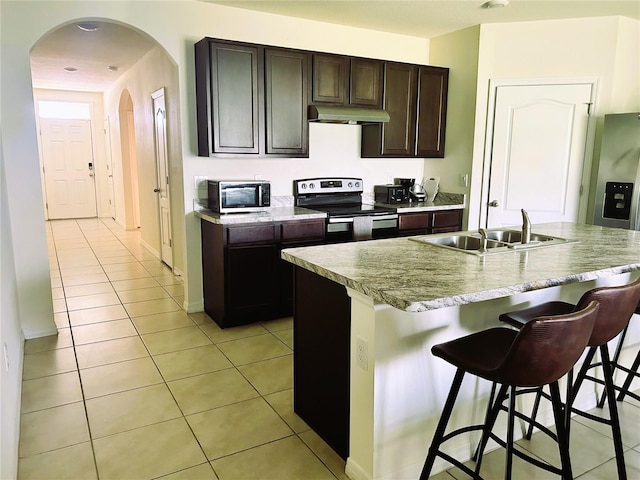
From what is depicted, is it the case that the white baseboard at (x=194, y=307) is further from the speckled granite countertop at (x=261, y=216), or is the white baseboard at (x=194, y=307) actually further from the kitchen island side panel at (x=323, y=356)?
the kitchen island side panel at (x=323, y=356)

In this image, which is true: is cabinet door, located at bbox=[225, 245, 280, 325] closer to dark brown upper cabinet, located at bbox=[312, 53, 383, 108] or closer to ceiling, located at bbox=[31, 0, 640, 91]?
dark brown upper cabinet, located at bbox=[312, 53, 383, 108]

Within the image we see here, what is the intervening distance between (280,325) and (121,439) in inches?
66.6

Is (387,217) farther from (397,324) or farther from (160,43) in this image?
(397,324)

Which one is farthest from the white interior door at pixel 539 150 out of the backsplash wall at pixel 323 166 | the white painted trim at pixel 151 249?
the white painted trim at pixel 151 249

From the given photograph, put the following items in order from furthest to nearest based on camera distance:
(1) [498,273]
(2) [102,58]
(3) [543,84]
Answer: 1. (2) [102,58]
2. (3) [543,84]
3. (1) [498,273]

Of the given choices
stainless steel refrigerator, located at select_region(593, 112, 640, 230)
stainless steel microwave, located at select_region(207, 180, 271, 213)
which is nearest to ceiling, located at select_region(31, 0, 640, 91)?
stainless steel refrigerator, located at select_region(593, 112, 640, 230)

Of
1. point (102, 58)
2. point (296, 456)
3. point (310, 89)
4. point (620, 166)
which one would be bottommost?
point (296, 456)

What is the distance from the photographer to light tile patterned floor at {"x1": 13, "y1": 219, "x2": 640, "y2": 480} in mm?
2182

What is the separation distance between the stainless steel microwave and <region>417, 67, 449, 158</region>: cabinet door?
69.6 inches

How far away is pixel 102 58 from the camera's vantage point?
5824mm

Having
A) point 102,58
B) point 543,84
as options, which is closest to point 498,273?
point 543,84

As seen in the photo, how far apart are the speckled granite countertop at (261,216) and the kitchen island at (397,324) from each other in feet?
4.55

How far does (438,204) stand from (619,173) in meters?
1.58

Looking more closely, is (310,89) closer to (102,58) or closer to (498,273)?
(498,273)
